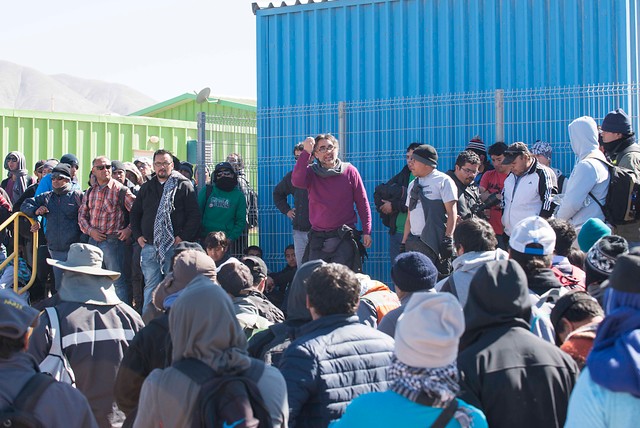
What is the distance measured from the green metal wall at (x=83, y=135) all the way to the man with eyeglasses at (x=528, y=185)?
1129cm

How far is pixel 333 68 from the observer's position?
1180cm

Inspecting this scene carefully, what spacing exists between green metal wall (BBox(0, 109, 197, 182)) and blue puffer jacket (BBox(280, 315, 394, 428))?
14.0 metres

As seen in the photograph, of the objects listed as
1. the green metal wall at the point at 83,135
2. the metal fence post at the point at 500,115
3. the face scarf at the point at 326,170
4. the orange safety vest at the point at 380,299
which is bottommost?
the orange safety vest at the point at 380,299

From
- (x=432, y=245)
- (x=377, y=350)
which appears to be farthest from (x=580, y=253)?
(x=377, y=350)

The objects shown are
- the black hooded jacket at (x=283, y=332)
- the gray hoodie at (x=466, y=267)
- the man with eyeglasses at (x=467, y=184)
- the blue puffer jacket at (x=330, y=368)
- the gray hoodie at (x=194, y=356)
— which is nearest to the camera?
the gray hoodie at (x=194, y=356)

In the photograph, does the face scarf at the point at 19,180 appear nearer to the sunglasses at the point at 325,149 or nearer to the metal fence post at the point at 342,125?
the metal fence post at the point at 342,125

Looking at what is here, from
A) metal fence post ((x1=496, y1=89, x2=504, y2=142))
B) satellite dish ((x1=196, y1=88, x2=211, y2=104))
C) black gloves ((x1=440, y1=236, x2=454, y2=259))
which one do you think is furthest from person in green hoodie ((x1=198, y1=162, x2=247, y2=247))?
satellite dish ((x1=196, y1=88, x2=211, y2=104))

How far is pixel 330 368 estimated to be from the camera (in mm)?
4023

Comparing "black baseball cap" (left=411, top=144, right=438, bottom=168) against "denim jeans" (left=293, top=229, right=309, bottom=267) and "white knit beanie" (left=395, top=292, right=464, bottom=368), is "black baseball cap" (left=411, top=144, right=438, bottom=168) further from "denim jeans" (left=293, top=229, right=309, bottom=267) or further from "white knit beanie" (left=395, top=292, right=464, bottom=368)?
"white knit beanie" (left=395, top=292, right=464, bottom=368)

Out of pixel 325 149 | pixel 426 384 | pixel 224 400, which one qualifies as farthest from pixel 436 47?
pixel 426 384

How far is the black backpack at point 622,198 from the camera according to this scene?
25.0 ft

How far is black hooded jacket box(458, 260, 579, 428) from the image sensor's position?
366 cm

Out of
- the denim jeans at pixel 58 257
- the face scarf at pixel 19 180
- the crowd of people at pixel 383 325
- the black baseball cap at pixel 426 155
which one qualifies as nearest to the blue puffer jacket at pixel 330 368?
the crowd of people at pixel 383 325

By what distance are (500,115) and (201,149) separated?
4.04 metres
